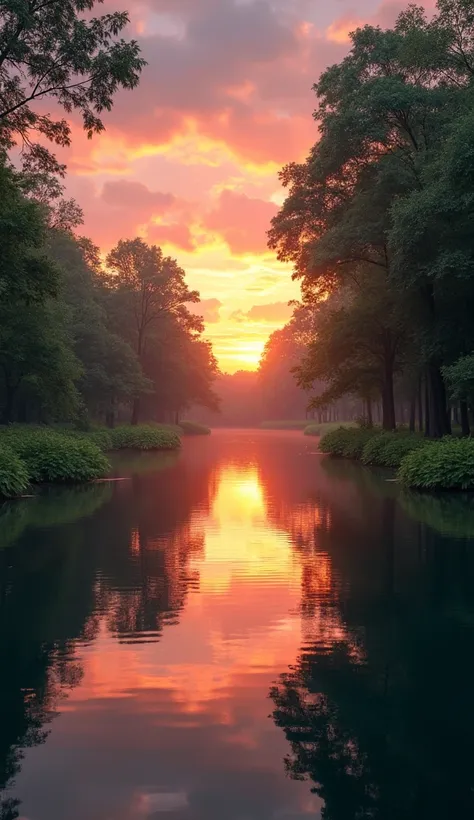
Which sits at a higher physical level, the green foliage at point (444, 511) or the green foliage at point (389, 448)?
the green foliage at point (389, 448)

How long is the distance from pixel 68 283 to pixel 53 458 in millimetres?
34577

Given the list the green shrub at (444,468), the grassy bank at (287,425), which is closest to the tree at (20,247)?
the green shrub at (444,468)

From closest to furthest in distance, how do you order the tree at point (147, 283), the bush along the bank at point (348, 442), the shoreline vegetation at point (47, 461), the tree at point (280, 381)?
the shoreline vegetation at point (47, 461) → the bush along the bank at point (348, 442) → the tree at point (147, 283) → the tree at point (280, 381)

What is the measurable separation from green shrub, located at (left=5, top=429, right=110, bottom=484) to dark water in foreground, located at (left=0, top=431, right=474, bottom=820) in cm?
1080

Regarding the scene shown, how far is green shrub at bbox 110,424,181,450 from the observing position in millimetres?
51656

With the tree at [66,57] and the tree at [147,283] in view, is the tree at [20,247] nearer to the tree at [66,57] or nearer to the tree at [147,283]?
the tree at [66,57]

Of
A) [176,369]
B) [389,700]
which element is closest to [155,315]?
[176,369]

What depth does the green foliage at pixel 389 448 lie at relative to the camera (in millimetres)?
31453

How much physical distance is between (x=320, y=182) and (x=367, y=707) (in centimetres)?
3312

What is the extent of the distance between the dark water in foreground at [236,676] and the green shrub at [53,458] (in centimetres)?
1080

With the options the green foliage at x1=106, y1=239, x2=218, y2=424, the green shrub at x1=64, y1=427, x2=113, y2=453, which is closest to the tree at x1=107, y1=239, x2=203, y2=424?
the green foliage at x1=106, y1=239, x2=218, y2=424

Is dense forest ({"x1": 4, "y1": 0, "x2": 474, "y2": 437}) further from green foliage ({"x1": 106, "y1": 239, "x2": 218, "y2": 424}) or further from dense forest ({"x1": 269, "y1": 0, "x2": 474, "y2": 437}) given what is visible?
green foliage ({"x1": 106, "y1": 239, "x2": 218, "y2": 424})

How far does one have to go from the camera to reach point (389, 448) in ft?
107

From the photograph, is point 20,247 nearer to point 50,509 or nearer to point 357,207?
point 50,509
